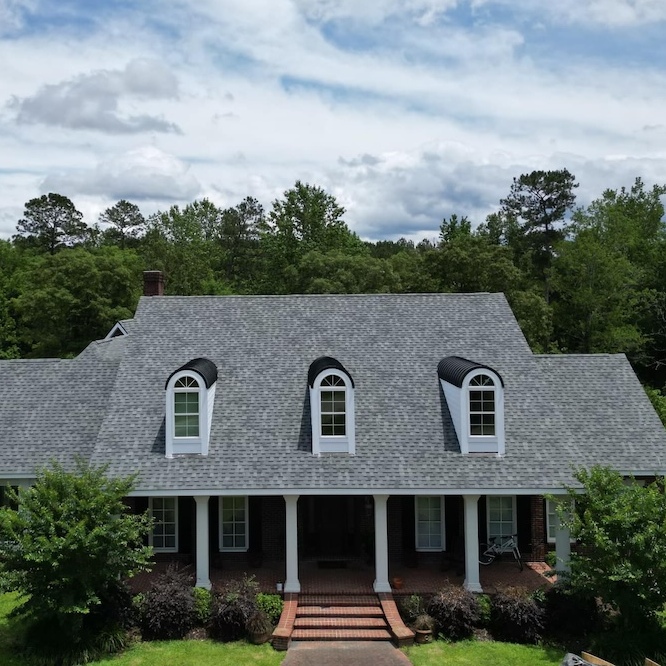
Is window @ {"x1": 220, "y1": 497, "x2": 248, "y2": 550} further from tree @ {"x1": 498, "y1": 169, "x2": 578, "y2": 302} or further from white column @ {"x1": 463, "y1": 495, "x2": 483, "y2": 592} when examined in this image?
tree @ {"x1": 498, "y1": 169, "x2": 578, "y2": 302}

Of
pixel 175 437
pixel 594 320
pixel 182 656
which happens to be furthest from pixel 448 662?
pixel 594 320

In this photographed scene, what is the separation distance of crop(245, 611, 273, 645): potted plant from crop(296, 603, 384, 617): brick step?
3.77ft

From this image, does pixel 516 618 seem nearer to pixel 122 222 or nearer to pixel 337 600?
pixel 337 600

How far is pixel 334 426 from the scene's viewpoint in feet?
64.1

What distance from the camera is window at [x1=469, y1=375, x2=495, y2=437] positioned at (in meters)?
19.3

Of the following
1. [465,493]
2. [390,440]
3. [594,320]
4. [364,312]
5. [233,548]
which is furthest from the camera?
[594,320]

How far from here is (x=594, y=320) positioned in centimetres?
4569

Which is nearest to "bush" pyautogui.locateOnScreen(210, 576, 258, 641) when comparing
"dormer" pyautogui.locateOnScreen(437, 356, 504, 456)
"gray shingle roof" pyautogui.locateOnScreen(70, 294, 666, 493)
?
"gray shingle roof" pyautogui.locateOnScreen(70, 294, 666, 493)

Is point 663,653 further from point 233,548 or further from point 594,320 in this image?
point 594,320

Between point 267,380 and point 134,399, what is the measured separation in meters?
4.09

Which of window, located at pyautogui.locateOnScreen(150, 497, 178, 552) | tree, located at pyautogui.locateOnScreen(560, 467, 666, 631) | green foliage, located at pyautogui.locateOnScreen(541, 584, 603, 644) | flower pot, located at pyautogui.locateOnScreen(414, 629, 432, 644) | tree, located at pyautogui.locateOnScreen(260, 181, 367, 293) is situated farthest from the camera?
tree, located at pyautogui.locateOnScreen(260, 181, 367, 293)

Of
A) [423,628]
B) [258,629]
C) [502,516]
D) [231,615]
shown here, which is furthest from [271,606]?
[502,516]

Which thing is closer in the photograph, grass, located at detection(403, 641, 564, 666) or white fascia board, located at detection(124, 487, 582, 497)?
grass, located at detection(403, 641, 564, 666)

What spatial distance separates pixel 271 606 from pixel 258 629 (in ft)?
2.97
